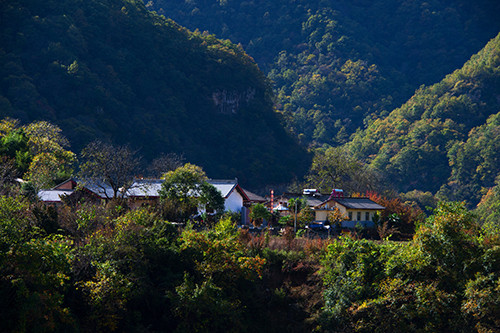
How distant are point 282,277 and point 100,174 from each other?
22.5m

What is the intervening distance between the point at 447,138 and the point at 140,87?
7011 cm

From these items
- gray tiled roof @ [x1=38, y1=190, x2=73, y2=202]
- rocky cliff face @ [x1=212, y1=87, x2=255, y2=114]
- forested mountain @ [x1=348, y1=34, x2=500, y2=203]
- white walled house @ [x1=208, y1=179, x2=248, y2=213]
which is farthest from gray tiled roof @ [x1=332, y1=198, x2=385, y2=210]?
rocky cliff face @ [x1=212, y1=87, x2=255, y2=114]

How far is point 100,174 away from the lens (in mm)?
50750

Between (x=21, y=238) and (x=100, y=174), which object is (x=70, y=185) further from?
(x=21, y=238)

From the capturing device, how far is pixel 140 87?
→ 123625 mm

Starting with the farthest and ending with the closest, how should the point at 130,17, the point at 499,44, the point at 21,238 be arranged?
the point at 499,44 < the point at 130,17 < the point at 21,238

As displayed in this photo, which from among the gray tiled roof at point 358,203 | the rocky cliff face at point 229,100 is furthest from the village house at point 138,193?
the rocky cliff face at point 229,100

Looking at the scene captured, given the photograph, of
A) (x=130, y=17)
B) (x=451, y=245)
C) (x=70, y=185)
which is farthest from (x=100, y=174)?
(x=130, y=17)

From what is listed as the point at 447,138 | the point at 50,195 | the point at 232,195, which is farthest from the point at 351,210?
the point at 447,138

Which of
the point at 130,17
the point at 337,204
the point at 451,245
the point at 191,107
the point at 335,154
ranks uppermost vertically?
the point at 130,17

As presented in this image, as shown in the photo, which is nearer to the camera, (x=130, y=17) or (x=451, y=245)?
(x=451, y=245)

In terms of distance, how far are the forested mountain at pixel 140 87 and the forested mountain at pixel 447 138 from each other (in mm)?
26675

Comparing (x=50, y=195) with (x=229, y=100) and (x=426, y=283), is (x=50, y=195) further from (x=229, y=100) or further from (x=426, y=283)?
(x=229, y=100)

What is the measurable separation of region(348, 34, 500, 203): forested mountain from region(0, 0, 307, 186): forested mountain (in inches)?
1050
